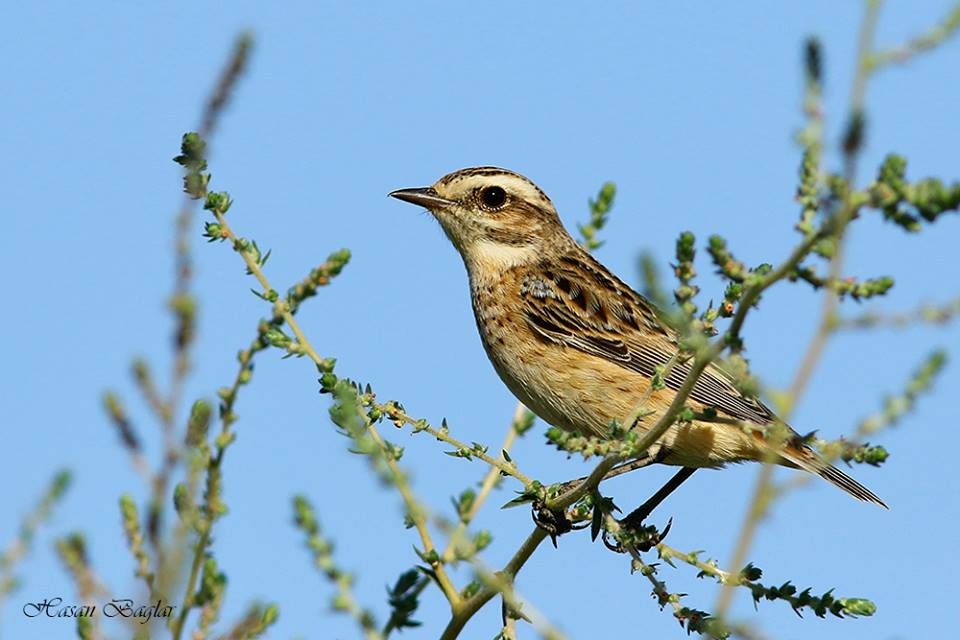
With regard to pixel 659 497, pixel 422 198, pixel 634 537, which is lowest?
pixel 634 537

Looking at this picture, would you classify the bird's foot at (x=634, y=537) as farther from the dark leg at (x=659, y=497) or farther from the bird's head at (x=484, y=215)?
the bird's head at (x=484, y=215)

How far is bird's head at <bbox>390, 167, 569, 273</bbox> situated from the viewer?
9.49 m

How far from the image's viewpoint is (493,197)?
9.73 metres

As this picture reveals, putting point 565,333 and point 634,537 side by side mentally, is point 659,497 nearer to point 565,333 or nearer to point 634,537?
point 565,333

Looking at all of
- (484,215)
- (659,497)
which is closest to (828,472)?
(659,497)

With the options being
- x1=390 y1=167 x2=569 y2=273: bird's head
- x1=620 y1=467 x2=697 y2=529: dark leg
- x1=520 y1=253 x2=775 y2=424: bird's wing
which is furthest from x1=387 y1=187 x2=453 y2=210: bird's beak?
x1=620 y1=467 x2=697 y2=529: dark leg

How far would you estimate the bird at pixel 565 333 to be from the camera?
805 cm

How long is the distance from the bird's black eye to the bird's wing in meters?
0.69

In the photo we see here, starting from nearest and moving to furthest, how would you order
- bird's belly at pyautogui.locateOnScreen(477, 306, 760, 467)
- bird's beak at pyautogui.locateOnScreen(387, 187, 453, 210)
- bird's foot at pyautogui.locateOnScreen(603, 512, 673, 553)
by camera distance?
bird's foot at pyautogui.locateOnScreen(603, 512, 673, 553) < bird's belly at pyautogui.locateOnScreen(477, 306, 760, 467) < bird's beak at pyautogui.locateOnScreen(387, 187, 453, 210)

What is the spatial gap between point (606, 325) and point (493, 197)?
153 centimetres

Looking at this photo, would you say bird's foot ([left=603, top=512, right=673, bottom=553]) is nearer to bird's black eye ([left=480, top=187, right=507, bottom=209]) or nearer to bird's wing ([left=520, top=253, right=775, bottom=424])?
bird's wing ([left=520, top=253, right=775, bottom=424])

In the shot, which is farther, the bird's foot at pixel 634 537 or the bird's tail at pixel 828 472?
the bird's tail at pixel 828 472

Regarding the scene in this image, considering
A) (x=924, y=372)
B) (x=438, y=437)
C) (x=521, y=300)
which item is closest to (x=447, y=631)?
(x=438, y=437)

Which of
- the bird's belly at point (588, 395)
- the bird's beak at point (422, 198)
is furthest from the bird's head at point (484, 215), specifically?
the bird's belly at point (588, 395)
